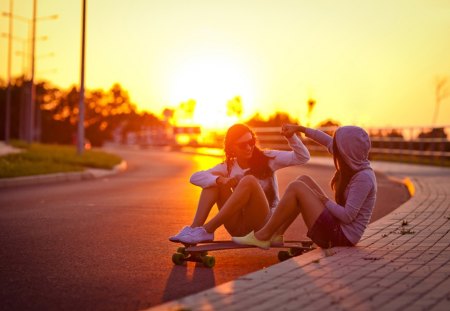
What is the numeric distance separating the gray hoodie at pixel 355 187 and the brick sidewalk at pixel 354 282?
0.76 ft

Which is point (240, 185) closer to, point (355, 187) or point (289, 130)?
point (289, 130)

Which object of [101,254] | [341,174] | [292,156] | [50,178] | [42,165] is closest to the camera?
[341,174]

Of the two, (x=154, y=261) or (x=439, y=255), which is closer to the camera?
(x=439, y=255)

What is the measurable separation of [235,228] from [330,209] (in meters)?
0.95

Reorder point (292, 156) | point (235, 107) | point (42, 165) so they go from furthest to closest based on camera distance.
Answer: point (235, 107), point (42, 165), point (292, 156)

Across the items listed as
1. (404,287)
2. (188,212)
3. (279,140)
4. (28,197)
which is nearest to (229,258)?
(404,287)

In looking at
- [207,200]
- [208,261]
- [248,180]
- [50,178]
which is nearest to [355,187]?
[248,180]

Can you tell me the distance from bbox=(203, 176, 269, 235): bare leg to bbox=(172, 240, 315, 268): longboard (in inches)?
8.0

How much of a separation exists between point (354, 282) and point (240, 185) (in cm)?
195

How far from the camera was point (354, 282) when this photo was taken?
6109 millimetres

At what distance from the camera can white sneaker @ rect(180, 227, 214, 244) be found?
7.86m

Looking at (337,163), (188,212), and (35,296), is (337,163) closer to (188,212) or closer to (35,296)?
(35,296)

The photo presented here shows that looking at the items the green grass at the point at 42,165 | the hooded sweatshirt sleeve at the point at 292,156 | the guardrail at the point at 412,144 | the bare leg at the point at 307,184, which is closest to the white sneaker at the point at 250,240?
the bare leg at the point at 307,184

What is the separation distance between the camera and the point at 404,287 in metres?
5.90
